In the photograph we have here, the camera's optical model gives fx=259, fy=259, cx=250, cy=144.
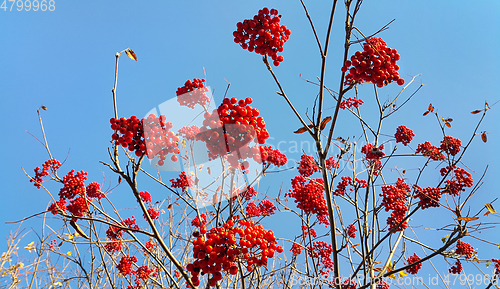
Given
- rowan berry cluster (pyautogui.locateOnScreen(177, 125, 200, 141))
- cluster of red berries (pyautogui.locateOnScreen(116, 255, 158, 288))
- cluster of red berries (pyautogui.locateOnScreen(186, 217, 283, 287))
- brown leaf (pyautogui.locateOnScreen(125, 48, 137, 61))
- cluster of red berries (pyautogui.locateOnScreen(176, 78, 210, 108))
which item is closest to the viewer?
cluster of red berries (pyautogui.locateOnScreen(186, 217, 283, 287))

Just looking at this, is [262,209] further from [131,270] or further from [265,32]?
[265,32]

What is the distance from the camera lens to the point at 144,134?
6.96 ft

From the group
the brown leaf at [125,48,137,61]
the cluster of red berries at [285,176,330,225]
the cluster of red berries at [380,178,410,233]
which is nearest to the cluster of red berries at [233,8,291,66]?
the brown leaf at [125,48,137,61]

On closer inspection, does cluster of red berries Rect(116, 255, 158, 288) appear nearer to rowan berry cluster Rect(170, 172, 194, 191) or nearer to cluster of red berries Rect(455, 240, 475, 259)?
rowan berry cluster Rect(170, 172, 194, 191)

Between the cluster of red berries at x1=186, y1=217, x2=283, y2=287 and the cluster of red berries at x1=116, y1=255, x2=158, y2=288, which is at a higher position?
the cluster of red berries at x1=116, y1=255, x2=158, y2=288

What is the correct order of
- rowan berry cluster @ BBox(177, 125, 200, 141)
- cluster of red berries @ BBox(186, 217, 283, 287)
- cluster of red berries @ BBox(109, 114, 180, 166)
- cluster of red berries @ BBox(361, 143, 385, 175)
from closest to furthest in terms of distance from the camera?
cluster of red berries @ BBox(186, 217, 283, 287) < cluster of red berries @ BBox(109, 114, 180, 166) < rowan berry cluster @ BBox(177, 125, 200, 141) < cluster of red berries @ BBox(361, 143, 385, 175)

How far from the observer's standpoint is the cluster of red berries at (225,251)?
1.98 metres

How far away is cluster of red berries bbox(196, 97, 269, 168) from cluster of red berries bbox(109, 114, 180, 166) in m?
0.31

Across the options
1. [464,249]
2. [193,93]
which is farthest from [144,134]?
[464,249]

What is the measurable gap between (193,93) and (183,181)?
187 cm

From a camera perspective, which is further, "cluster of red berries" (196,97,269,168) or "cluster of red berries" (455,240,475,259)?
"cluster of red berries" (455,240,475,259)

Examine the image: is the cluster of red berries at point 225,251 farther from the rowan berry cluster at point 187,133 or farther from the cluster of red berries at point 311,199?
the cluster of red berries at point 311,199

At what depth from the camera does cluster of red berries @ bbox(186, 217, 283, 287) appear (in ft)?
6.50

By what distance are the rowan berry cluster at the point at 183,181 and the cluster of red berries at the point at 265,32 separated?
2344mm
